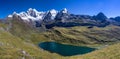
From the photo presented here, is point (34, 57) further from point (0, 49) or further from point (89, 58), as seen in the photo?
point (89, 58)

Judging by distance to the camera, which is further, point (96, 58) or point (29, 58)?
point (29, 58)

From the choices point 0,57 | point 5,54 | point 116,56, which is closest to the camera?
point 116,56

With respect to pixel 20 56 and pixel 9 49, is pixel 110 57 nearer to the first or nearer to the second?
pixel 20 56

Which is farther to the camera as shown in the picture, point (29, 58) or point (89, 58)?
point (29, 58)

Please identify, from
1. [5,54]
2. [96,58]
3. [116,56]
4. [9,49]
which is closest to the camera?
[116,56]

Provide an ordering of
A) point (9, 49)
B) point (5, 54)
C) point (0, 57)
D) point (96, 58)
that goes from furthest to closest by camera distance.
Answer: point (9, 49)
point (5, 54)
point (0, 57)
point (96, 58)

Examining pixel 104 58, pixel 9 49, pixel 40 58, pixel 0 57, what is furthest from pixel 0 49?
pixel 104 58

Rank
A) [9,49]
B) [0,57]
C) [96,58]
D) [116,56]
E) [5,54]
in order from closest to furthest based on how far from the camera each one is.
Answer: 1. [116,56]
2. [96,58]
3. [0,57]
4. [5,54]
5. [9,49]

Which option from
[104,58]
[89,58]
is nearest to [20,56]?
[89,58]
